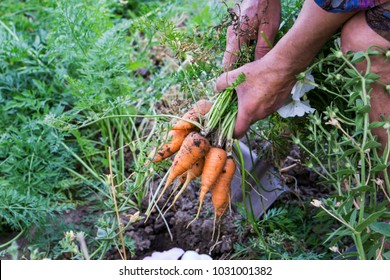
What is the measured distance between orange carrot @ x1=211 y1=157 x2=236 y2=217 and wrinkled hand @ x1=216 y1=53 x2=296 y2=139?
0.09m

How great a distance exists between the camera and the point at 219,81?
179cm

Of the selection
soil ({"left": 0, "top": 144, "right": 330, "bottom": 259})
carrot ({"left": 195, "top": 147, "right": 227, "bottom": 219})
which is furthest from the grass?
carrot ({"left": 195, "top": 147, "right": 227, "bottom": 219})

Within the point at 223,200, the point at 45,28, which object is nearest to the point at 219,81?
the point at 223,200

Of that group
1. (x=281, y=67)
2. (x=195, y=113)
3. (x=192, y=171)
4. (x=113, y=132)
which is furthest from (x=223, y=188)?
(x=113, y=132)

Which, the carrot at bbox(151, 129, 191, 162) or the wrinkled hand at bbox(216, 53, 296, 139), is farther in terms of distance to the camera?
the carrot at bbox(151, 129, 191, 162)

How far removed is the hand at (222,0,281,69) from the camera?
5.82ft

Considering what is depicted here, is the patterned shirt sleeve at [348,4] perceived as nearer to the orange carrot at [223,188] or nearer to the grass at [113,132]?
the grass at [113,132]

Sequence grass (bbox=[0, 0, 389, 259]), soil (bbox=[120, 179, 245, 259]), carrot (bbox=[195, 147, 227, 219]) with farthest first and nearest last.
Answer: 1. soil (bbox=[120, 179, 245, 259])
2. carrot (bbox=[195, 147, 227, 219])
3. grass (bbox=[0, 0, 389, 259])

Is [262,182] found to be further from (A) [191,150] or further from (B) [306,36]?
Answer: (B) [306,36]

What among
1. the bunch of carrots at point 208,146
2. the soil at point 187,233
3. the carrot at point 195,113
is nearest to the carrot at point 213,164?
the bunch of carrots at point 208,146

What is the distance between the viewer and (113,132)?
2479mm

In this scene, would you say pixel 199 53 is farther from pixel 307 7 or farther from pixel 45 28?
pixel 45 28

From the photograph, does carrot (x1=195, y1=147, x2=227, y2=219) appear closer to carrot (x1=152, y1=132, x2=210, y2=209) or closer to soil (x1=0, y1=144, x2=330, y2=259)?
carrot (x1=152, y1=132, x2=210, y2=209)
